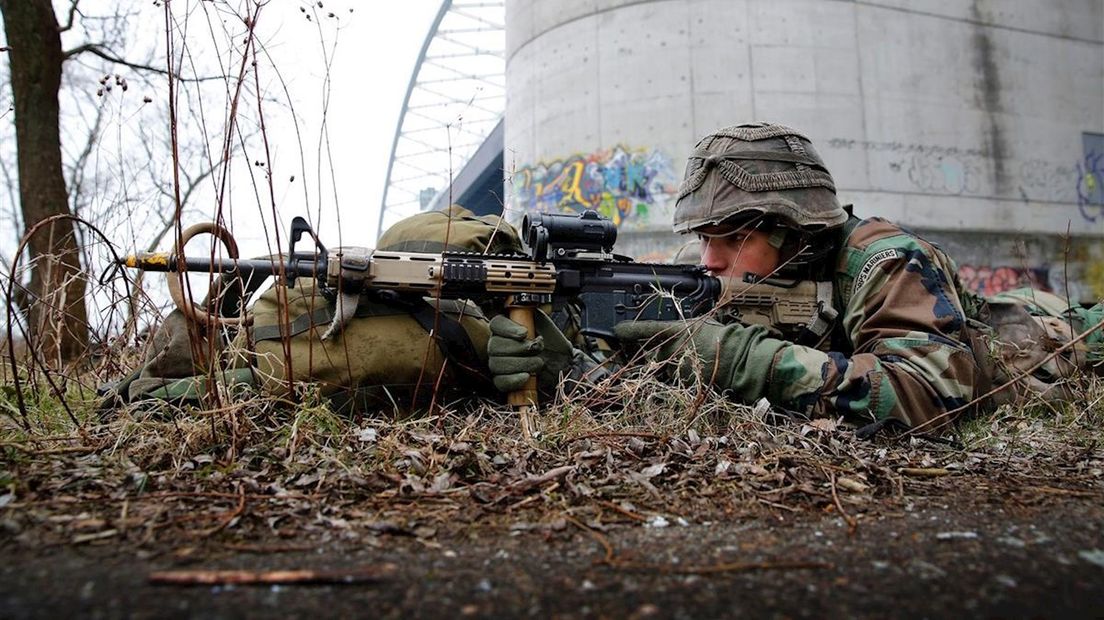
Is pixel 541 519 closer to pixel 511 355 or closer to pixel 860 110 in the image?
pixel 511 355

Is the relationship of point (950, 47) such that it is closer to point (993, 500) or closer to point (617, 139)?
point (617, 139)

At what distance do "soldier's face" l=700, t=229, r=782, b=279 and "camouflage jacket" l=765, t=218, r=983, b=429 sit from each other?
0.32 metres

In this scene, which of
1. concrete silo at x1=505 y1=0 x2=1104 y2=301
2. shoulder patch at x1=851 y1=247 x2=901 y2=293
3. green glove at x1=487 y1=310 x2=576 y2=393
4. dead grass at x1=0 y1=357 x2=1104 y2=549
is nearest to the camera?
dead grass at x1=0 y1=357 x2=1104 y2=549

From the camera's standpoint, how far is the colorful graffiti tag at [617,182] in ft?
33.7

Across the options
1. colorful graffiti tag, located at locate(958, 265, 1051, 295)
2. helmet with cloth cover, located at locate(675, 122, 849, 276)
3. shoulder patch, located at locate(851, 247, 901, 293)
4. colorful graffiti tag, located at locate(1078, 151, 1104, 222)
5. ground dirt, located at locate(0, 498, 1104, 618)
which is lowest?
ground dirt, located at locate(0, 498, 1104, 618)

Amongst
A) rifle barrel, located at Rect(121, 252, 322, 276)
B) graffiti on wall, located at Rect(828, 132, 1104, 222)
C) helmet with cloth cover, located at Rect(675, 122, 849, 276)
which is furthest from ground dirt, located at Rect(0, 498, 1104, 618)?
graffiti on wall, located at Rect(828, 132, 1104, 222)

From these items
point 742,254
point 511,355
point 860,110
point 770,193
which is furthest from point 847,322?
point 860,110

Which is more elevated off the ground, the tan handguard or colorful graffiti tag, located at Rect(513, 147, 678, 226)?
colorful graffiti tag, located at Rect(513, 147, 678, 226)

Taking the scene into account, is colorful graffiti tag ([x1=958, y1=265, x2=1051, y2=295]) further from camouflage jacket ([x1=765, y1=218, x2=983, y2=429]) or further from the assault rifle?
the assault rifle

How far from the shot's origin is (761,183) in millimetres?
2785

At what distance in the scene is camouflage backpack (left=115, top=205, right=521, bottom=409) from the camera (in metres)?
2.27

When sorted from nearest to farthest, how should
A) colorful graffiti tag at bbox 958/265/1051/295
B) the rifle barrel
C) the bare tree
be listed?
the rifle barrel, the bare tree, colorful graffiti tag at bbox 958/265/1051/295

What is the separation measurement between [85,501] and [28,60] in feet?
14.4

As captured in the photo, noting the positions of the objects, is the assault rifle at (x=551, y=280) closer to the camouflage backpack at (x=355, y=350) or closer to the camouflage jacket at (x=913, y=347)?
the camouflage backpack at (x=355, y=350)
